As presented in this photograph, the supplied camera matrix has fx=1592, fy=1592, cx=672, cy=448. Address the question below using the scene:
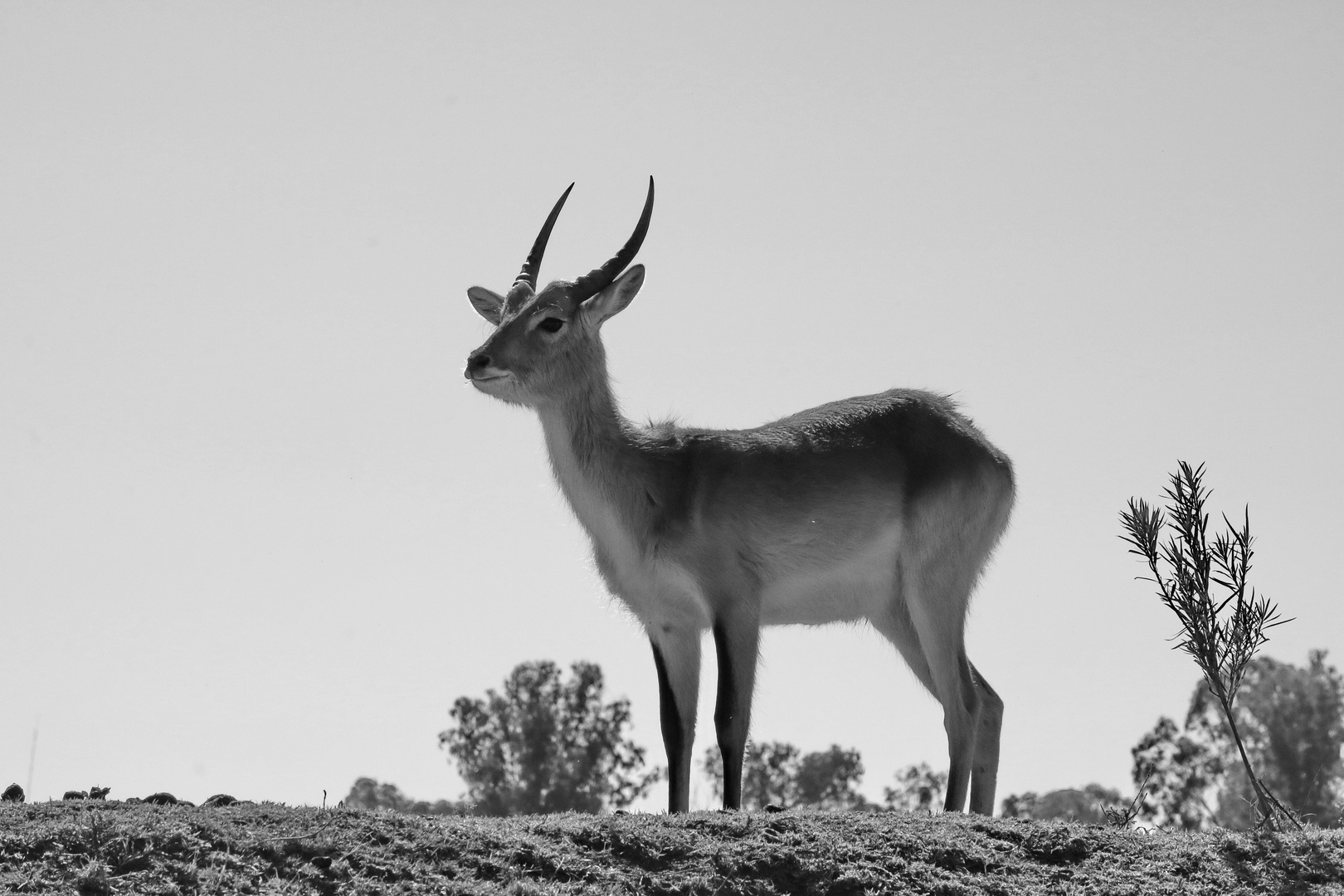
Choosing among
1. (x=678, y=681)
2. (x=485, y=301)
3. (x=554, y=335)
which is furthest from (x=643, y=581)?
(x=485, y=301)

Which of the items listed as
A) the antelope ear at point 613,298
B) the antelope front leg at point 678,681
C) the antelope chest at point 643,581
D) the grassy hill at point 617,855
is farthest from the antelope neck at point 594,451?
the grassy hill at point 617,855

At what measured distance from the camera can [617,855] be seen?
871 centimetres

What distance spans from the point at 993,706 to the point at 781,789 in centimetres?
3490

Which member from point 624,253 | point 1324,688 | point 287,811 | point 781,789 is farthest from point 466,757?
point 287,811

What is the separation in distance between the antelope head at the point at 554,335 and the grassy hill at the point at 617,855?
3.79 m

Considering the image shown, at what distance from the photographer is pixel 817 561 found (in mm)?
12297

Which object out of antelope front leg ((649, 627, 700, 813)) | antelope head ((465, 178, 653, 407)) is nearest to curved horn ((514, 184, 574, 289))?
antelope head ((465, 178, 653, 407))

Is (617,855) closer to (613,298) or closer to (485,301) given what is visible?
(613,298)

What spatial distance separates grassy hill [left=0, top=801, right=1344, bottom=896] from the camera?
7879 mm

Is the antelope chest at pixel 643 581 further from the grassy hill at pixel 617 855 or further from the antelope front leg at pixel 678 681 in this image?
the grassy hill at pixel 617 855

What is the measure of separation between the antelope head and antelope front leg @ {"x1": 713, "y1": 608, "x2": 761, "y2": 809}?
7.96 feet

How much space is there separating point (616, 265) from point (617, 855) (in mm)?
5780

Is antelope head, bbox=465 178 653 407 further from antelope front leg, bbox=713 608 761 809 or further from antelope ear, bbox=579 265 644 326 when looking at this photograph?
antelope front leg, bbox=713 608 761 809

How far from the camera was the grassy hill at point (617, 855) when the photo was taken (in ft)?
25.8
